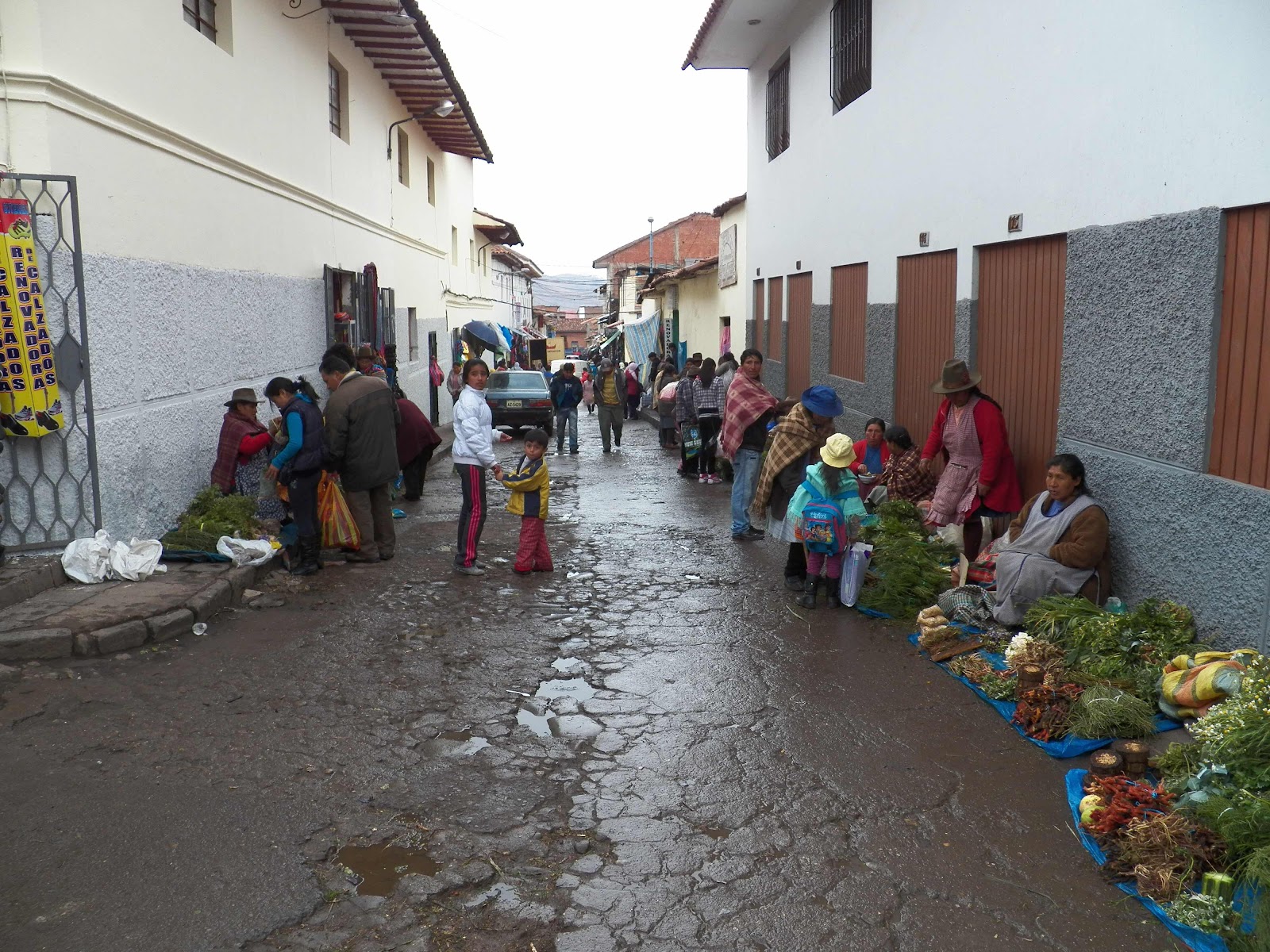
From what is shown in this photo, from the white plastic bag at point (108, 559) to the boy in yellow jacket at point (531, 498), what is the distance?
265cm

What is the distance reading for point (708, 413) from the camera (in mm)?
13961

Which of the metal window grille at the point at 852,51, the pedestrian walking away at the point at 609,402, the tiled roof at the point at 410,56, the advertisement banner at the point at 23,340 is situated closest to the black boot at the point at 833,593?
the advertisement banner at the point at 23,340

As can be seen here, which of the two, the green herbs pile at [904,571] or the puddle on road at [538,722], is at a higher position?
the green herbs pile at [904,571]

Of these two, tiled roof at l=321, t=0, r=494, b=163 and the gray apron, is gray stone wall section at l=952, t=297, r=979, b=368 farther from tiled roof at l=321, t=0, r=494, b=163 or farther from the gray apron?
tiled roof at l=321, t=0, r=494, b=163

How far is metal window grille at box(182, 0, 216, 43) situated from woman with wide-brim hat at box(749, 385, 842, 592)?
625cm

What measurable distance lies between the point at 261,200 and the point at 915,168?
21.9 feet

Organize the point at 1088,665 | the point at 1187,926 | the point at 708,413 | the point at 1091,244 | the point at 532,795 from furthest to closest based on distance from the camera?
the point at 708,413, the point at 1091,244, the point at 1088,665, the point at 532,795, the point at 1187,926

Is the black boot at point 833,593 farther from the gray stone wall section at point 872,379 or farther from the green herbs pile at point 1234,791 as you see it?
the gray stone wall section at point 872,379

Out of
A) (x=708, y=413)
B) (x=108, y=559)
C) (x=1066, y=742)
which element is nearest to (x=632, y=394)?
(x=708, y=413)

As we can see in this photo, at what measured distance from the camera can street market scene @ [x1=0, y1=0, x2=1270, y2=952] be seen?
3877 mm

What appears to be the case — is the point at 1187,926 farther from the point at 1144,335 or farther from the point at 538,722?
the point at 1144,335

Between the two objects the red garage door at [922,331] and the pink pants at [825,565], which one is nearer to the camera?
the pink pants at [825,565]

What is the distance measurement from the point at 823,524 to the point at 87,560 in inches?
195

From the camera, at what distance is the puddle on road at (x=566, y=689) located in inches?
232
